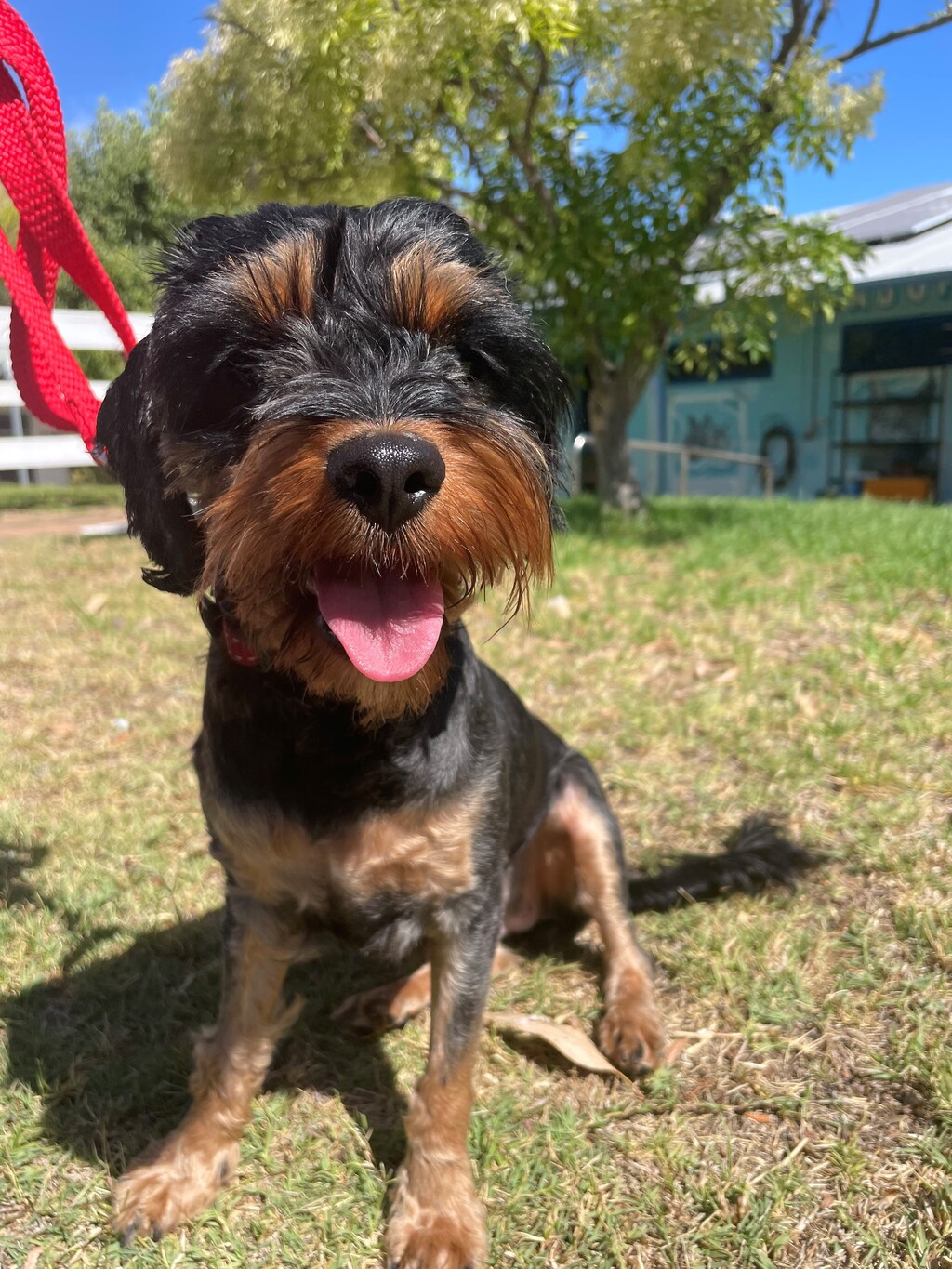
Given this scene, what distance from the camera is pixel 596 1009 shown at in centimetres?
272

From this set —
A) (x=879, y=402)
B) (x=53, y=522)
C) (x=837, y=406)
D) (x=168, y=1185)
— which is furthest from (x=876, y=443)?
(x=168, y=1185)

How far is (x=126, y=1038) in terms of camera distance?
2561 mm

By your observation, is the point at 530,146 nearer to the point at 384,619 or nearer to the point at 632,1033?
the point at 384,619

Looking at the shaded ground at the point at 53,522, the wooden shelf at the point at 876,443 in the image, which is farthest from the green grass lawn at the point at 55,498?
the wooden shelf at the point at 876,443

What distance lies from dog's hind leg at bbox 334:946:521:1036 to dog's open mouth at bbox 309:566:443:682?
1.28 metres

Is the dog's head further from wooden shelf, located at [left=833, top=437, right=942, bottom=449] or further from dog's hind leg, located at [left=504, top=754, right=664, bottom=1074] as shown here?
wooden shelf, located at [left=833, top=437, right=942, bottom=449]

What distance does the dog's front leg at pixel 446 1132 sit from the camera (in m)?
1.94

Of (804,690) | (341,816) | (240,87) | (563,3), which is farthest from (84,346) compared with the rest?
(341,816)

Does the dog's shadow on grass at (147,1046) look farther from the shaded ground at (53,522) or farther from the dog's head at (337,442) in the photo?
the shaded ground at (53,522)

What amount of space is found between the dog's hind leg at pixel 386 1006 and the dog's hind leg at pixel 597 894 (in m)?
0.38

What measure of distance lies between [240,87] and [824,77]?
16.7ft

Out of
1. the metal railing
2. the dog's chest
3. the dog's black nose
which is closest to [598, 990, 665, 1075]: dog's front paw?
the dog's chest

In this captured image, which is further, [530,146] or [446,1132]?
[530,146]

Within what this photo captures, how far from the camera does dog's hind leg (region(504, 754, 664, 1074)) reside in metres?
2.49
